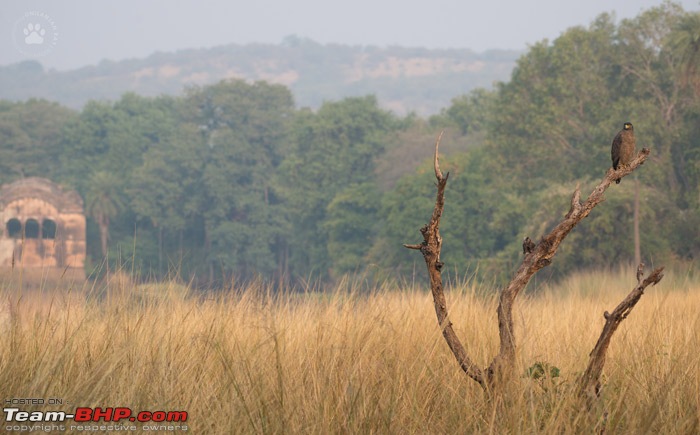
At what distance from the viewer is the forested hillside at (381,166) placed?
110 feet

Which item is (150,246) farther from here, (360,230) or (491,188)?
(491,188)

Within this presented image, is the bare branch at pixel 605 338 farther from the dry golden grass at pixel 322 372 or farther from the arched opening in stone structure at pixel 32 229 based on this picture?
the arched opening in stone structure at pixel 32 229

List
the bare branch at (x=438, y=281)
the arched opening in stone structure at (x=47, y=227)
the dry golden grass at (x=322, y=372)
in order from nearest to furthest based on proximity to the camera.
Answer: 1. the dry golden grass at (x=322, y=372)
2. the bare branch at (x=438, y=281)
3. the arched opening in stone structure at (x=47, y=227)

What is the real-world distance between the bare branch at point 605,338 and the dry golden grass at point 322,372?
0.11 m

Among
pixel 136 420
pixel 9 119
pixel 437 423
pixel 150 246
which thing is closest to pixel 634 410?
pixel 437 423

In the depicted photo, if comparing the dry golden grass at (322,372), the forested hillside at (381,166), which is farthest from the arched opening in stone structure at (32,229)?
the dry golden grass at (322,372)

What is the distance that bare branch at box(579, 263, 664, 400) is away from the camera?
4.50 metres

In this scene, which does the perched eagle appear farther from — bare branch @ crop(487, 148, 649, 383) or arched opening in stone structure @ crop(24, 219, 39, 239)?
arched opening in stone structure @ crop(24, 219, 39, 239)

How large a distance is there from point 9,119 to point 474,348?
81.8m

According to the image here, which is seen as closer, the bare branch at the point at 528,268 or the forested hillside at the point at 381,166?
the bare branch at the point at 528,268

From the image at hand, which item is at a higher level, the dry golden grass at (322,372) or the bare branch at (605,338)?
the bare branch at (605,338)

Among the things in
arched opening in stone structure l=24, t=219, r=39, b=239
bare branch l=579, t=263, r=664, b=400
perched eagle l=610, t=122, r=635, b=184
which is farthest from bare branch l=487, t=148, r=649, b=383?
arched opening in stone structure l=24, t=219, r=39, b=239

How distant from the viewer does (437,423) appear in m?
4.66

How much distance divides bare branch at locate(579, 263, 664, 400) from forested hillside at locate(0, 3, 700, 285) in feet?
9.81
